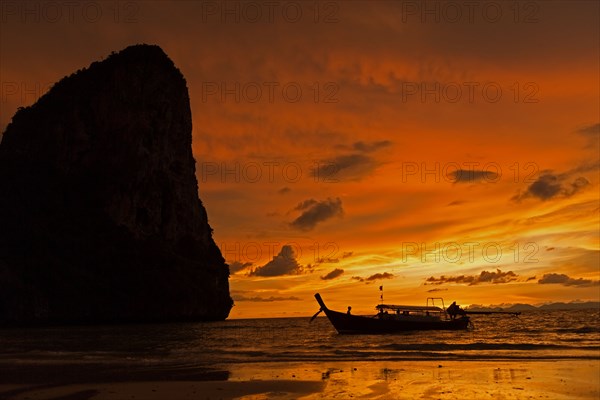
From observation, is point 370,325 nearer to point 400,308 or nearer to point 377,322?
point 377,322

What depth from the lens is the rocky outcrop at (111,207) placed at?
124 metres

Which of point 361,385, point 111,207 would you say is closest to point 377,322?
point 361,385

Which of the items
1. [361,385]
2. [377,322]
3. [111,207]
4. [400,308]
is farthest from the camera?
[111,207]

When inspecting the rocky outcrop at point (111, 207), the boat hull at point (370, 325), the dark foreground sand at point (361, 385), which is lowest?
the dark foreground sand at point (361, 385)

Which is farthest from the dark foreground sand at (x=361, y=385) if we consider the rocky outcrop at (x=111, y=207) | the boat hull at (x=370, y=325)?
the rocky outcrop at (x=111, y=207)

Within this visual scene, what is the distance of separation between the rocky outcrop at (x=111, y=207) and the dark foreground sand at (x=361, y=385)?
3838 inches

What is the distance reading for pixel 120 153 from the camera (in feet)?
457

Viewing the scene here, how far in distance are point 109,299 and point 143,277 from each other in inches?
336

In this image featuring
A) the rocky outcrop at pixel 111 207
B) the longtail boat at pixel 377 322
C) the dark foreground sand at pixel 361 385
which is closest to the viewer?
the dark foreground sand at pixel 361 385

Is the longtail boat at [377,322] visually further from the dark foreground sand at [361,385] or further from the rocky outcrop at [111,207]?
the rocky outcrop at [111,207]

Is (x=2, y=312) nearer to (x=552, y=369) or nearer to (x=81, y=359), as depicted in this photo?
(x=81, y=359)

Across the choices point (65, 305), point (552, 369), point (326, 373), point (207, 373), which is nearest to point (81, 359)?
point (207, 373)

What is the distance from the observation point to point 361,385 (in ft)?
76.2

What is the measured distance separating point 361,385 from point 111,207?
11902 cm
